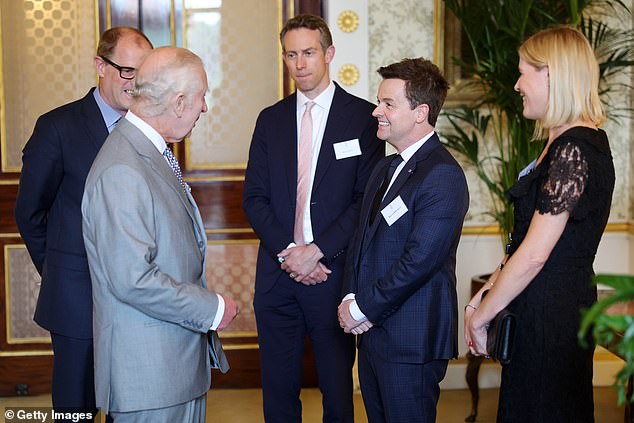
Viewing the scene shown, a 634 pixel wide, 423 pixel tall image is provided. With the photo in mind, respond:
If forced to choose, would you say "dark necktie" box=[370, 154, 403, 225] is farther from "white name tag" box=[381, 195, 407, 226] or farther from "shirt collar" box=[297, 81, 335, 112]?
"shirt collar" box=[297, 81, 335, 112]

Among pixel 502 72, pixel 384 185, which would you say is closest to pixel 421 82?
pixel 384 185

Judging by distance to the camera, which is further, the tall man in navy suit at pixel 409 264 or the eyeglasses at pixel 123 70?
the eyeglasses at pixel 123 70

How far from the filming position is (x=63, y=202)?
2.93 metres

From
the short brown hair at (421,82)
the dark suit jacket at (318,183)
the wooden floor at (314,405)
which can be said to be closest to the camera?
the short brown hair at (421,82)

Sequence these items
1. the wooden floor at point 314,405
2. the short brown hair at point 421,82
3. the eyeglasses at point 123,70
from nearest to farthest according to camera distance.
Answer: the short brown hair at point 421,82 → the eyeglasses at point 123,70 → the wooden floor at point 314,405

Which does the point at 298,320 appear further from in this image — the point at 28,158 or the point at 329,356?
the point at 28,158

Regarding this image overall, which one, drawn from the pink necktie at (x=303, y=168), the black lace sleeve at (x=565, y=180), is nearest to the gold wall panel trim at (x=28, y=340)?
the pink necktie at (x=303, y=168)

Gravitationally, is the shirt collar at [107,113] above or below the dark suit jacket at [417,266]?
above

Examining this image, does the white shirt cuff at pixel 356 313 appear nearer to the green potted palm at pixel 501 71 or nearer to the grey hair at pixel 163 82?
the grey hair at pixel 163 82

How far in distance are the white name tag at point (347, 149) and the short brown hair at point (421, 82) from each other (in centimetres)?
62

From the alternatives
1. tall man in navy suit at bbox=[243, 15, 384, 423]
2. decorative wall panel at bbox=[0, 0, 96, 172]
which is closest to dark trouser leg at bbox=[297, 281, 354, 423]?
tall man in navy suit at bbox=[243, 15, 384, 423]

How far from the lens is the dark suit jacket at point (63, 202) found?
2.86m

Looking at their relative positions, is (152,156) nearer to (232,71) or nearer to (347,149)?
(347,149)

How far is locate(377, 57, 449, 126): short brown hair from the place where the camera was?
2807 mm
